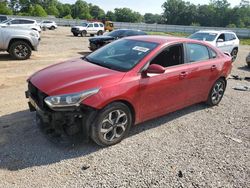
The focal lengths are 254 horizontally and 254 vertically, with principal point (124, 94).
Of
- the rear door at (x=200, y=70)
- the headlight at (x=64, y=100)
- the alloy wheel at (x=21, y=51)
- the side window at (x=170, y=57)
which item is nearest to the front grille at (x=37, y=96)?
the headlight at (x=64, y=100)

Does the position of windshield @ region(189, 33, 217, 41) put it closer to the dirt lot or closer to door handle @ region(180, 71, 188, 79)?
the dirt lot

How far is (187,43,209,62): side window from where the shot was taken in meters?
4.87

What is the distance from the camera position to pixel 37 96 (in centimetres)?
376

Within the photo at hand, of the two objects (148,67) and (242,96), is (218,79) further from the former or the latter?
(148,67)

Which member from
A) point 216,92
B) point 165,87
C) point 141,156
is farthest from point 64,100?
point 216,92

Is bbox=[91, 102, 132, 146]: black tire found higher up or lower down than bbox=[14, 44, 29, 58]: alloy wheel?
lower down

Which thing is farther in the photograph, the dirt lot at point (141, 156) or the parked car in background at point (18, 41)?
the parked car in background at point (18, 41)

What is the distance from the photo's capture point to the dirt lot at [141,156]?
3148 millimetres

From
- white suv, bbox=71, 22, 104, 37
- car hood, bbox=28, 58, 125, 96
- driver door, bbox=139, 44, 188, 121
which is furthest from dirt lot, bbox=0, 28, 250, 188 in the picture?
white suv, bbox=71, 22, 104, 37

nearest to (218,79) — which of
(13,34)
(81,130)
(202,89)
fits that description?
(202,89)

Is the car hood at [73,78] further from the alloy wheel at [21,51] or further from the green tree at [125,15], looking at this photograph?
the green tree at [125,15]

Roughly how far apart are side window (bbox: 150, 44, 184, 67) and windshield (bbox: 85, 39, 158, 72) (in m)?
0.19

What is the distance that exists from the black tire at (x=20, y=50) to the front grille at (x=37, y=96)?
280 inches

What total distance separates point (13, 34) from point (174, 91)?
7884 millimetres
